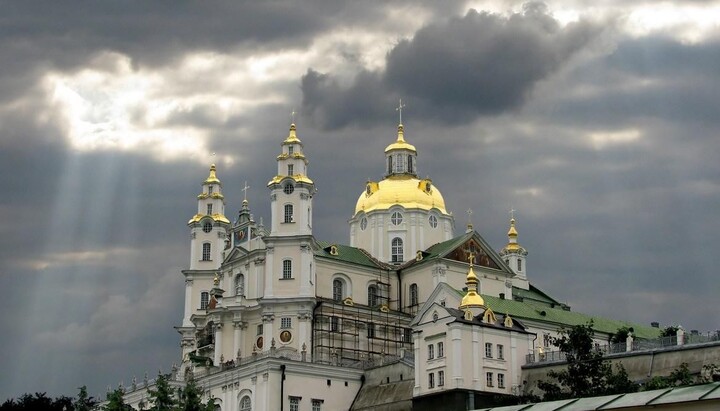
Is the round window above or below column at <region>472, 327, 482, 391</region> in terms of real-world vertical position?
above

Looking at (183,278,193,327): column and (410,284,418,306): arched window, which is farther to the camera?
(183,278,193,327): column

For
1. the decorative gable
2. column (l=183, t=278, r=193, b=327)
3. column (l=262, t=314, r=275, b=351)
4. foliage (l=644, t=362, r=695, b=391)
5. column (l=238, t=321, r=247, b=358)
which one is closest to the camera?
foliage (l=644, t=362, r=695, b=391)

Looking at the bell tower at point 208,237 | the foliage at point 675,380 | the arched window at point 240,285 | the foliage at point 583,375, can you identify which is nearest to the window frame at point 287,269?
the arched window at point 240,285

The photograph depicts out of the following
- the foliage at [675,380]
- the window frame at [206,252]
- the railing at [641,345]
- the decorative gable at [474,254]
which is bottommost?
the foliage at [675,380]

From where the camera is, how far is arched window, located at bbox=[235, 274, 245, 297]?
10097 cm

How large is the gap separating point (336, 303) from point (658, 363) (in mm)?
30989

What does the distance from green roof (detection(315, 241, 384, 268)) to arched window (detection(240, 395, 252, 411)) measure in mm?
14469

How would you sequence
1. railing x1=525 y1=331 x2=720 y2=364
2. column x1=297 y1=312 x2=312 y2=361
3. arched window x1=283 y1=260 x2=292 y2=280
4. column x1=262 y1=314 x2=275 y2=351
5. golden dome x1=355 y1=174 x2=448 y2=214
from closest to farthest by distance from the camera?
railing x1=525 y1=331 x2=720 y2=364, column x1=297 y1=312 x2=312 y2=361, column x1=262 y1=314 x2=275 y2=351, arched window x1=283 y1=260 x2=292 y2=280, golden dome x1=355 y1=174 x2=448 y2=214

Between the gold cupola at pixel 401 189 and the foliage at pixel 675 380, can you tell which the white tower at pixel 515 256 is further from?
the foliage at pixel 675 380

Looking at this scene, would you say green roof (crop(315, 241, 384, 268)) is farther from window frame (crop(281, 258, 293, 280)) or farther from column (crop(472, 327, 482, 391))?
column (crop(472, 327, 482, 391))

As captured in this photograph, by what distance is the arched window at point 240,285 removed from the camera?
100975 millimetres

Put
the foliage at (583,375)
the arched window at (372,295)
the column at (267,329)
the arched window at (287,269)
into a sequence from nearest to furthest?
the foliage at (583,375) → the column at (267,329) → the arched window at (287,269) → the arched window at (372,295)

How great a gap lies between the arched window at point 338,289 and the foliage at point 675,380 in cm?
3727

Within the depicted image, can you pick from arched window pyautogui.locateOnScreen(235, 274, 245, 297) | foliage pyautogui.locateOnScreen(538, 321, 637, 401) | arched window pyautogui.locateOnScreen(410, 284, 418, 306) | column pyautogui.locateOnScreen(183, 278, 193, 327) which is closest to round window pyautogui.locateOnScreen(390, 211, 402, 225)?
arched window pyautogui.locateOnScreen(410, 284, 418, 306)
